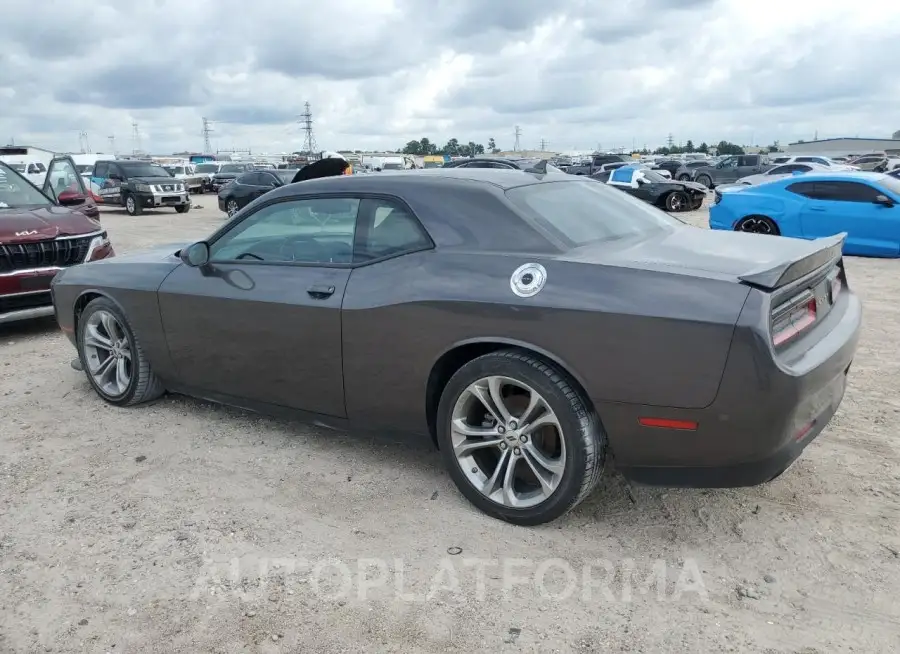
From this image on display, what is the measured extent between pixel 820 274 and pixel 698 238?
618 millimetres

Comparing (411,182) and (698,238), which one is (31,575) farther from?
(698,238)

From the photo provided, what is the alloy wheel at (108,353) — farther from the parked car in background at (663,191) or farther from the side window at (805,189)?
the parked car in background at (663,191)

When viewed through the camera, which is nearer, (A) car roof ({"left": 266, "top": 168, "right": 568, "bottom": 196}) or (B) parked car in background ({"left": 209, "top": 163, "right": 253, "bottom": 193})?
(A) car roof ({"left": 266, "top": 168, "right": 568, "bottom": 196})

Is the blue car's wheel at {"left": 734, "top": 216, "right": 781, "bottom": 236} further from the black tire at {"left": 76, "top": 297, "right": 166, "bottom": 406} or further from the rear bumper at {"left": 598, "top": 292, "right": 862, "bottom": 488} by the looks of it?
the black tire at {"left": 76, "top": 297, "right": 166, "bottom": 406}

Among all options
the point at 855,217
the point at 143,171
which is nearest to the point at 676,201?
the point at 855,217

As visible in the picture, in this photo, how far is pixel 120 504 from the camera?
11.4ft

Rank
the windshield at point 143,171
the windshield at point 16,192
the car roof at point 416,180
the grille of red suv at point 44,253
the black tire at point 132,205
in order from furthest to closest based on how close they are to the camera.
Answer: the windshield at point 143,171, the black tire at point 132,205, the windshield at point 16,192, the grille of red suv at point 44,253, the car roof at point 416,180

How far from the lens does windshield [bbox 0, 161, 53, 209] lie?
23.9 feet

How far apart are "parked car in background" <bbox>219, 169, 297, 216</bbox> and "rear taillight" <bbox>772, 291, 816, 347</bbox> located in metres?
18.1

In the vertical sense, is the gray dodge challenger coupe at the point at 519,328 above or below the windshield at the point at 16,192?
below

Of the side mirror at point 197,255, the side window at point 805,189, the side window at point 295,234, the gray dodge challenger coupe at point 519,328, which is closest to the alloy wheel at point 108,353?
the gray dodge challenger coupe at point 519,328

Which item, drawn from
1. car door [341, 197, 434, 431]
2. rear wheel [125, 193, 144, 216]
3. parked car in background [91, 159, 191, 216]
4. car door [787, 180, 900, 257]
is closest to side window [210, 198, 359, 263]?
car door [341, 197, 434, 431]

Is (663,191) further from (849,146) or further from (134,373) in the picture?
(849,146)

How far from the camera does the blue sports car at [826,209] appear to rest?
1077 cm
